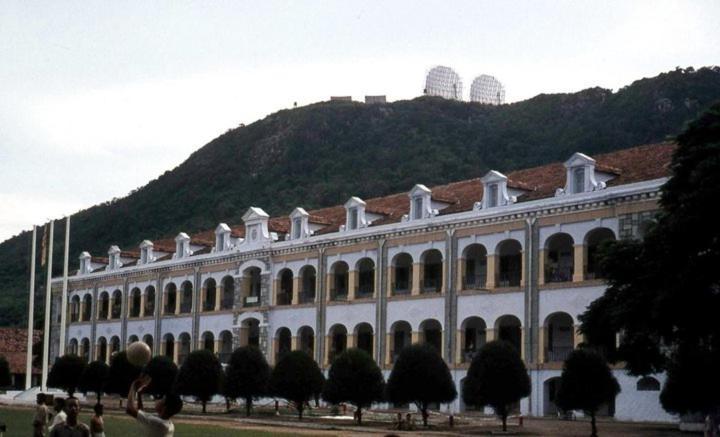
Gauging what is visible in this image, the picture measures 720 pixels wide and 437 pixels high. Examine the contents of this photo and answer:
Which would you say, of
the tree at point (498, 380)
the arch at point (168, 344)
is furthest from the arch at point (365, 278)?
the tree at point (498, 380)

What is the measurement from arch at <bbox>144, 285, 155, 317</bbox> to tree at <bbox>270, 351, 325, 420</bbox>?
26785 mm

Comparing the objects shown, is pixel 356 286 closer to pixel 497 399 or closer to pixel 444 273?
pixel 444 273

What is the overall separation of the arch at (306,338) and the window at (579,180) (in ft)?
61.2

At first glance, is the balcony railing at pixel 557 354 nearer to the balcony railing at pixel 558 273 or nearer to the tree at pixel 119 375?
the balcony railing at pixel 558 273

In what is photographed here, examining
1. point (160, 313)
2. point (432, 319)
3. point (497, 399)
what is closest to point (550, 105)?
point (160, 313)

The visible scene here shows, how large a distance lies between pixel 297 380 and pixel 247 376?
4.00 m

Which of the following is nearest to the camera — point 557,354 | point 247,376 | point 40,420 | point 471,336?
point 40,420

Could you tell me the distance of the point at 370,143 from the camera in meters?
123

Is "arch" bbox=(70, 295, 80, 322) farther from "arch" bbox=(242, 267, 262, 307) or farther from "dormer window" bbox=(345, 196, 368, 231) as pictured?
"dormer window" bbox=(345, 196, 368, 231)

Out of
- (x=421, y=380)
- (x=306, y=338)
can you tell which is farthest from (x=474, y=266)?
(x=306, y=338)

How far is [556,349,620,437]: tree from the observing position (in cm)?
3588

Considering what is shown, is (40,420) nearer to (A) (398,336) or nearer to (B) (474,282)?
(B) (474,282)

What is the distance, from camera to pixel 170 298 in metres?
71.4

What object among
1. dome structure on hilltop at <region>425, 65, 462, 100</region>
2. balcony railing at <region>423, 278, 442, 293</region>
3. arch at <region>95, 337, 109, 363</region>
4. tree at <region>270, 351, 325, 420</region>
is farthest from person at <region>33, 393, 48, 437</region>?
dome structure on hilltop at <region>425, 65, 462, 100</region>
